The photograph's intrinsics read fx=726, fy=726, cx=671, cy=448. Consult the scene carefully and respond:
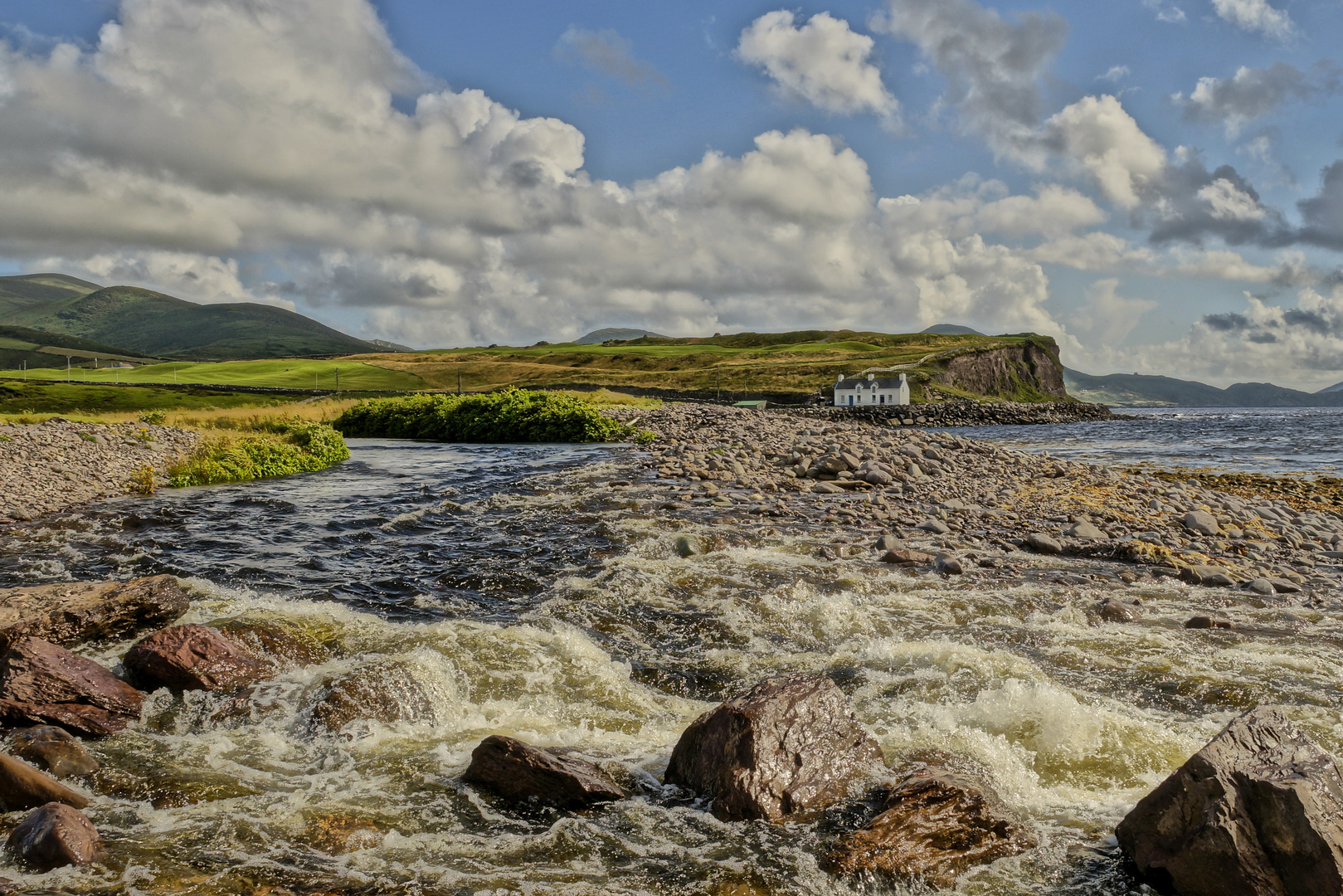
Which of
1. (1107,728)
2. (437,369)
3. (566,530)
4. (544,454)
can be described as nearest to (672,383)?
(437,369)

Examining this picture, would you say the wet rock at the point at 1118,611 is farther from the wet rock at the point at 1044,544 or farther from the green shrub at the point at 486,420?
the green shrub at the point at 486,420

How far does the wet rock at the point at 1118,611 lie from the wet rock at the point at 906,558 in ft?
8.99

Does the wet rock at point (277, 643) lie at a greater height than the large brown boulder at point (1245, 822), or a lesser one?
lesser

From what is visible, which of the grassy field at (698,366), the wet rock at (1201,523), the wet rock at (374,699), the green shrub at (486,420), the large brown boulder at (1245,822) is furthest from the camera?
the grassy field at (698,366)

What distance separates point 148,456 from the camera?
1007 inches

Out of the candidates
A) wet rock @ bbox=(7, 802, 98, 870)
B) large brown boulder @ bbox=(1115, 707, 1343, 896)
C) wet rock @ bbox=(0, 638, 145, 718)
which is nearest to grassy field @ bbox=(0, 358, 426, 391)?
wet rock @ bbox=(0, 638, 145, 718)

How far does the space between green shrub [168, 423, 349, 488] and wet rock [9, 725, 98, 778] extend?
18.5m

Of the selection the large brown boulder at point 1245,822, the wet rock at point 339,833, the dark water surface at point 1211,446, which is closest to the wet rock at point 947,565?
the large brown boulder at point 1245,822

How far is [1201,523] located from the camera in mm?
15852

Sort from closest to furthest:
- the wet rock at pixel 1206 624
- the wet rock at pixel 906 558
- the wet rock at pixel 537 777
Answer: the wet rock at pixel 537 777 → the wet rock at pixel 1206 624 → the wet rock at pixel 906 558

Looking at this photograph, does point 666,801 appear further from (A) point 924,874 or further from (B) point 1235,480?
(B) point 1235,480

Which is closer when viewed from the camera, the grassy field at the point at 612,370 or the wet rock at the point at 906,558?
the wet rock at the point at 906,558

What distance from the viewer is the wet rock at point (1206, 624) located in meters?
9.61

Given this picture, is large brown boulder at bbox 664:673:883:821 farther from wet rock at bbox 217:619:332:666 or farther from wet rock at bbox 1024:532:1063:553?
wet rock at bbox 1024:532:1063:553
